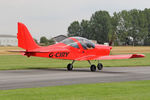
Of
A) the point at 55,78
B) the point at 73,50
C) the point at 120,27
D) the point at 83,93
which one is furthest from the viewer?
the point at 120,27

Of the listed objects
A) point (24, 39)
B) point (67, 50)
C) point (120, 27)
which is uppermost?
point (120, 27)

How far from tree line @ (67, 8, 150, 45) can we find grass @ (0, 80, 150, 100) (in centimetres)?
11995

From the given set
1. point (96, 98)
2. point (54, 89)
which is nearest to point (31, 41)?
point (54, 89)

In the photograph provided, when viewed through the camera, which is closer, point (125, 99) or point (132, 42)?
point (125, 99)

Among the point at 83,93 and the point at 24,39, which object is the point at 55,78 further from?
the point at 83,93

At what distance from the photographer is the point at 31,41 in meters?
23.4

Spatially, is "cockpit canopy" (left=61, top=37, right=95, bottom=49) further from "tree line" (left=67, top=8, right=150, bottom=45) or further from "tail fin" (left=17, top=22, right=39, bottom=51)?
"tree line" (left=67, top=8, right=150, bottom=45)

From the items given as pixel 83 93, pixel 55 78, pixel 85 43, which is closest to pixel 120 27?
pixel 85 43

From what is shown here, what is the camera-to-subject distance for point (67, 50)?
78.5 ft

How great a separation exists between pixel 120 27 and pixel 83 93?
129m

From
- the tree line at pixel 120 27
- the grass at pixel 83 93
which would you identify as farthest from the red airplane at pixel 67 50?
the tree line at pixel 120 27

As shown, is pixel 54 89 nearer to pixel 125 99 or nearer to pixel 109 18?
pixel 125 99

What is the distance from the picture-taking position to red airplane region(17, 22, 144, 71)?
2281 cm

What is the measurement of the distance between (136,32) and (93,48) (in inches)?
4695
